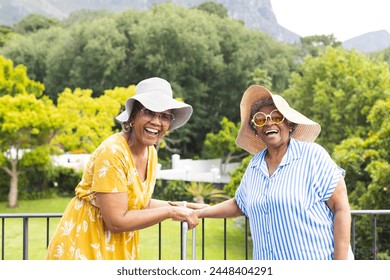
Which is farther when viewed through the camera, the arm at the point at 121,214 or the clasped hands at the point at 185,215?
the clasped hands at the point at 185,215

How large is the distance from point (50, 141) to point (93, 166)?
16.6m

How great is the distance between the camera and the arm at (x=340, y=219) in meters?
1.83

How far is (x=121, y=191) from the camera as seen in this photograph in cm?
185

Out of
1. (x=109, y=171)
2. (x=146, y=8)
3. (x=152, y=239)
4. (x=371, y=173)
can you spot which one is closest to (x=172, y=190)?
(x=152, y=239)

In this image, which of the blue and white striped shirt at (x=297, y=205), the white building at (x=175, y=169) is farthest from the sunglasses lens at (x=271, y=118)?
the white building at (x=175, y=169)

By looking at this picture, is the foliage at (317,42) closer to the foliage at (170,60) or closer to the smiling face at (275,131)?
the foliage at (170,60)

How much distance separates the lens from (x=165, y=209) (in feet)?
6.45

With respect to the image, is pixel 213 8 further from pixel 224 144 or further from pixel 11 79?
pixel 11 79

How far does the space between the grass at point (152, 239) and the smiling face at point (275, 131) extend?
10507 mm

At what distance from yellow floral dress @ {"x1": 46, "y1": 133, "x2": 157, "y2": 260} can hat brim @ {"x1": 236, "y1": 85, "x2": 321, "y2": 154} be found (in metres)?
0.39

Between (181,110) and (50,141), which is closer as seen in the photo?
(181,110)

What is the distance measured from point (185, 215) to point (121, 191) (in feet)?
1.11
